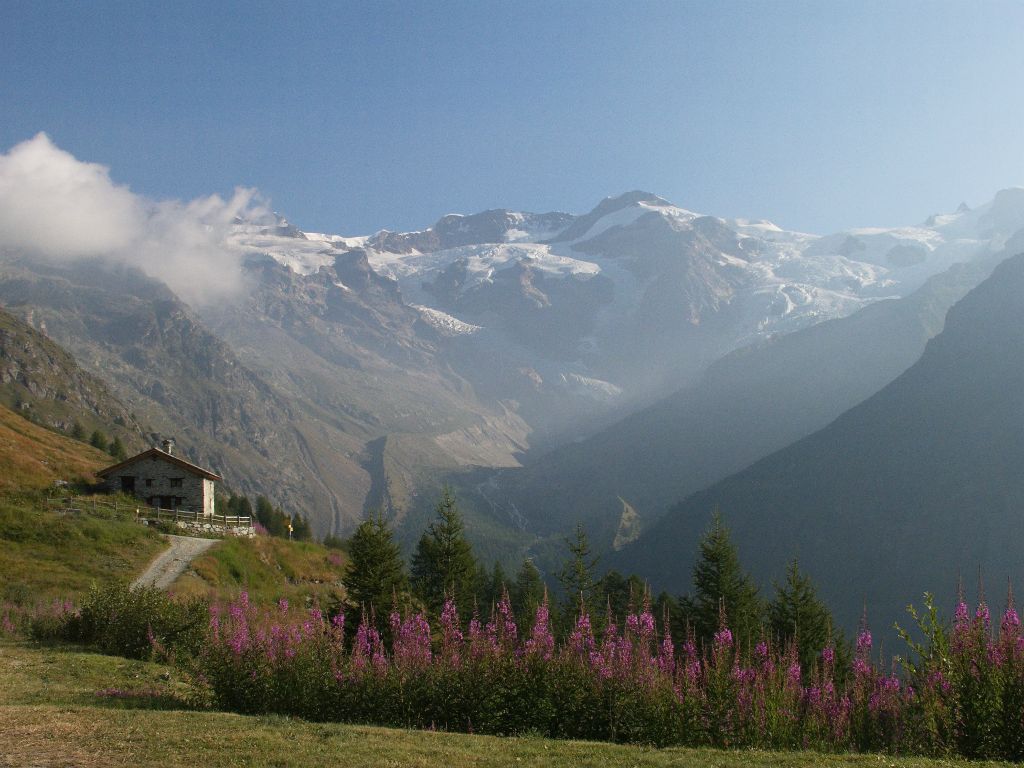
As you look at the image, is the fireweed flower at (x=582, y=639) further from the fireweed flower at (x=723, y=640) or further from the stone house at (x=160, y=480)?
the stone house at (x=160, y=480)

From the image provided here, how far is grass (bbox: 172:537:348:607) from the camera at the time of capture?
155ft

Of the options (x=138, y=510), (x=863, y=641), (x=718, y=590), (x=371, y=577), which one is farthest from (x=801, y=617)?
(x=138, y=510)

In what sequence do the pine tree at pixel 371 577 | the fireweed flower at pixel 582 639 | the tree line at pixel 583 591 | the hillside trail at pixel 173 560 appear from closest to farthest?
the fireweed flower at pixel 582 639 < the pine tree at pixel 371 577 < the tree line at pixel 583 591 < the hillside trail at pixel 173 560

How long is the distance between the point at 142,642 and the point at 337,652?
575 inches

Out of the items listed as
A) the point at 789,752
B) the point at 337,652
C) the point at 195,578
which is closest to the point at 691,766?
the point at 789,752

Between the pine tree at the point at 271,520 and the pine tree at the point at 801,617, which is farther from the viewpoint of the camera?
the pine tree at the point at 271,520

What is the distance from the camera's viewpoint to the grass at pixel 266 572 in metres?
47.2

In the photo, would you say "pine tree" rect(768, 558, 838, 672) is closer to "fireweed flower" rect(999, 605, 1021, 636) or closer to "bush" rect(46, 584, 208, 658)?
"fireweed flower" rect(999, 605, 1021, 636)

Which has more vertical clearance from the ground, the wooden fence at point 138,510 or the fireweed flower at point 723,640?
the wooden fence at point 138,510

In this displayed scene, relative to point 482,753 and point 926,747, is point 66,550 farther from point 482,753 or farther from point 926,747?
point 926,747

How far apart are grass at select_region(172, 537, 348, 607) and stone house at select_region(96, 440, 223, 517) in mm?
9682

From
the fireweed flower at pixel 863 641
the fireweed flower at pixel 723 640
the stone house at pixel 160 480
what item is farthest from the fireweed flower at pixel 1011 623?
the stone house at pixel 160 480

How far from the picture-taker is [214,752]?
14820 mm

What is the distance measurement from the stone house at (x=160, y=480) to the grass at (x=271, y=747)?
5413 centimetres
